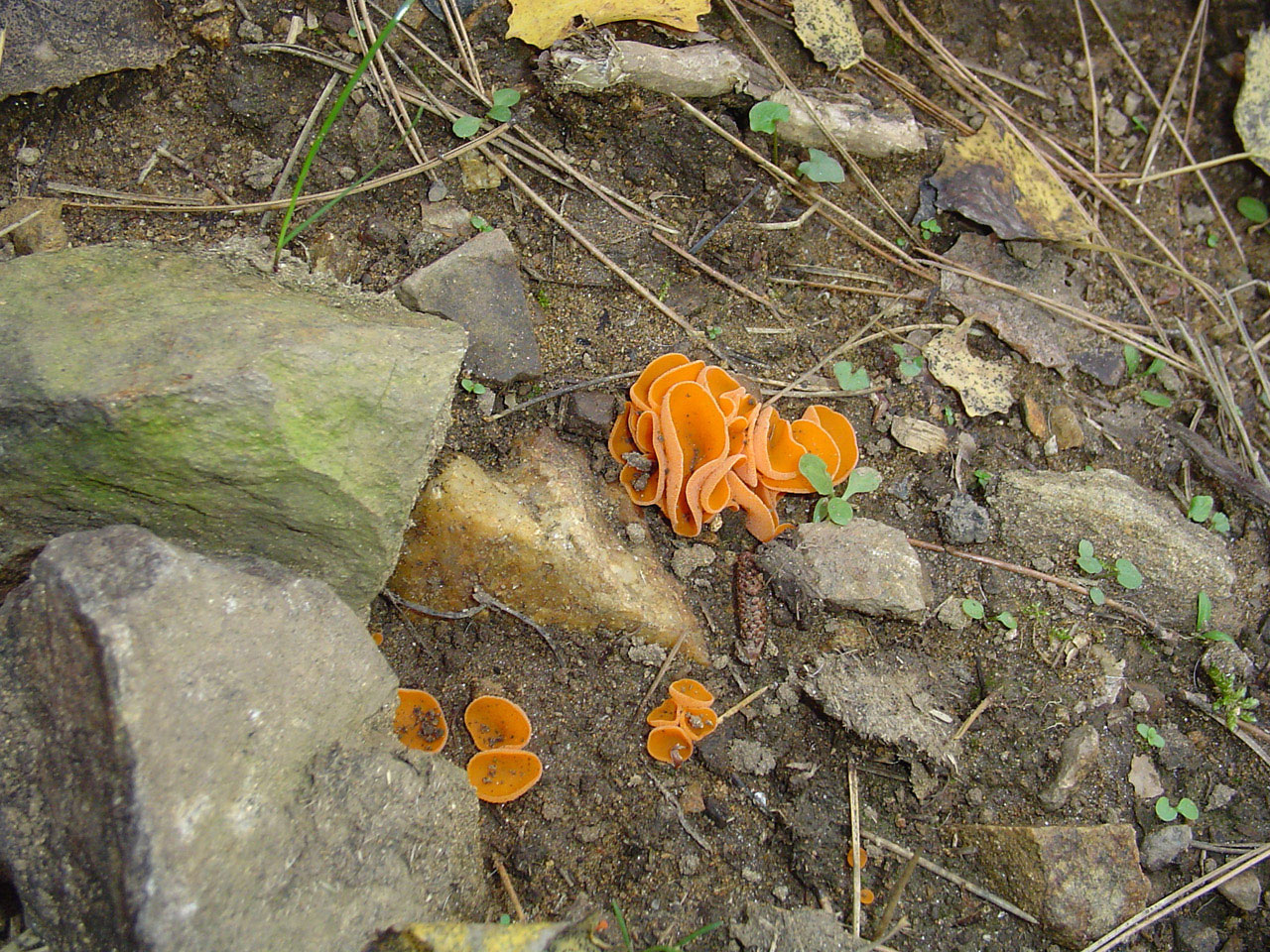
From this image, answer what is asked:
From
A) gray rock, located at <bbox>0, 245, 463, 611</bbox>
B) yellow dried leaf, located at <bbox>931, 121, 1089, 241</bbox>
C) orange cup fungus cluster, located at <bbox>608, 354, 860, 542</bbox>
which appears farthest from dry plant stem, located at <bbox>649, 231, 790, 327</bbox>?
gray rock, located at <bbox>0, 245, 463, 611</bbox>

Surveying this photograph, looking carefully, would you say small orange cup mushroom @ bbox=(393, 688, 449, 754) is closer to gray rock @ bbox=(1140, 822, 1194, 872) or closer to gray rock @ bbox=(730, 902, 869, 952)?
gray rock @ bbox=(730, 902, 869, 952)

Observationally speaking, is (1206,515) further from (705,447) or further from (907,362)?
(705,447)

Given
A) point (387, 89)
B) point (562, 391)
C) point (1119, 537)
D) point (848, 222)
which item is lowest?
point (1119, 537)

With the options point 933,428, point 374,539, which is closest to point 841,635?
point 933,428

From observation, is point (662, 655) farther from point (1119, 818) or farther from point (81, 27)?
point (81, 27)

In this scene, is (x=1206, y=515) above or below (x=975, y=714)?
above

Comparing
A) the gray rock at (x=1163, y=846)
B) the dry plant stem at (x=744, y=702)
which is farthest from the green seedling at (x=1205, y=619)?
the dry plant stem at (x=744, y=702)

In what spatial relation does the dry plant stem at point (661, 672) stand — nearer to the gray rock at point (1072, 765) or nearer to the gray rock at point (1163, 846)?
the gray rock at point (1072, 765)

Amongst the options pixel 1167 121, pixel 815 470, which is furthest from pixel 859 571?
pixel 1167 121
